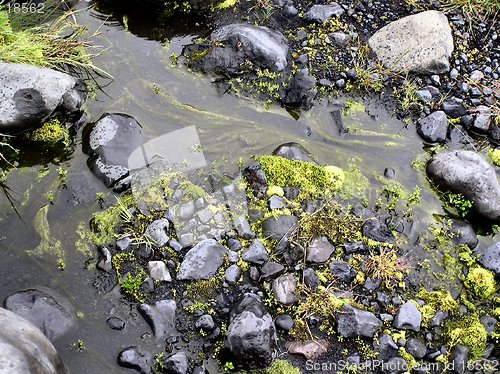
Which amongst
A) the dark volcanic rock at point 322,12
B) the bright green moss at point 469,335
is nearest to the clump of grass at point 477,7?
the dark volcanic rock at point 322,12

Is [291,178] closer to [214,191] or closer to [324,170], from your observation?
[324,170]

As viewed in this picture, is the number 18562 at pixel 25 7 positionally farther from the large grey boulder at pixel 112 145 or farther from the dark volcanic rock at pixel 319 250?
the dark volcanic rock at pixel 319 250

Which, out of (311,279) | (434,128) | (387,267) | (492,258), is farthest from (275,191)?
(492,258)

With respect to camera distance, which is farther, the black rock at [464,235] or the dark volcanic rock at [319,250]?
the black rock at [464,235]

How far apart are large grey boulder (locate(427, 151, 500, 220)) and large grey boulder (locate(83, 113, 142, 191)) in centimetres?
317

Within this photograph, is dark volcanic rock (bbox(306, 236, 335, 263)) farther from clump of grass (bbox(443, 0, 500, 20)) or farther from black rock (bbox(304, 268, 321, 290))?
clump of grass (bbox(443, 0, 500, 20))

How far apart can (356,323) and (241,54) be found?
11.0ft

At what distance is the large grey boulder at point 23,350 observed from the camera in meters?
3.15

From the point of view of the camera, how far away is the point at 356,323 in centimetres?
443

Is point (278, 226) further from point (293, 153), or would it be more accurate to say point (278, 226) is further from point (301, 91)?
point (301, 91)

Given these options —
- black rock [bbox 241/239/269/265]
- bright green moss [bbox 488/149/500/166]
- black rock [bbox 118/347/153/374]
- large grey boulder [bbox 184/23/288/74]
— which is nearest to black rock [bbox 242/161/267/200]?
black rock [bbox 241/239/269/265]

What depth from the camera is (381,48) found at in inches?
254

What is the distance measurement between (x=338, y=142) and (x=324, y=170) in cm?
50

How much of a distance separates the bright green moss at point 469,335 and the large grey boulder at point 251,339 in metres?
1.55
